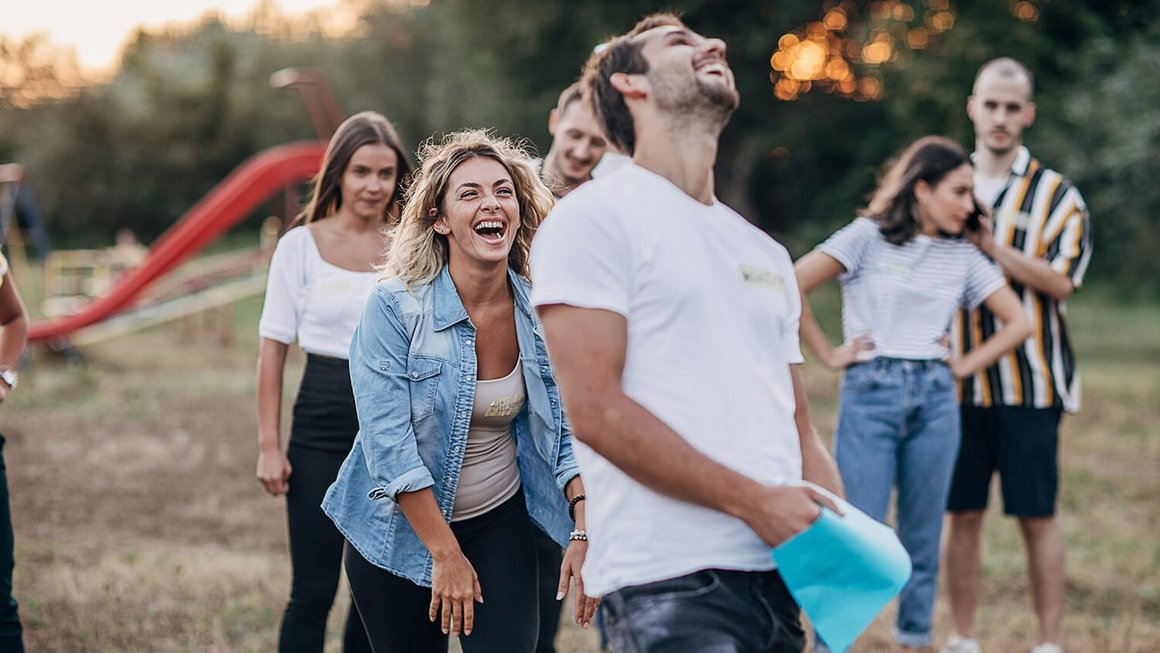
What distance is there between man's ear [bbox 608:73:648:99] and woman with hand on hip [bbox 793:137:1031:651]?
2.57 metres

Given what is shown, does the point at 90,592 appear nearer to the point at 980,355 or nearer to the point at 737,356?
the point at 980,355

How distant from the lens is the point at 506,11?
25.2 metres

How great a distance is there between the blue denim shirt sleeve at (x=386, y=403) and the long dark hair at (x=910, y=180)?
253 centimetres

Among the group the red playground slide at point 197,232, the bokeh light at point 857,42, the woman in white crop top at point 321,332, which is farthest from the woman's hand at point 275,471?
the bokeh light at point 857,42

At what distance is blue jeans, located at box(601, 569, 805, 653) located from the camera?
2.24 meters

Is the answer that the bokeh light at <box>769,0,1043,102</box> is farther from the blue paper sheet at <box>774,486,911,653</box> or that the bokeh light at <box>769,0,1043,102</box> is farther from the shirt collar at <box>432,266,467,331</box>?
the blue paper sheet at <box>774,486,911,653</box>

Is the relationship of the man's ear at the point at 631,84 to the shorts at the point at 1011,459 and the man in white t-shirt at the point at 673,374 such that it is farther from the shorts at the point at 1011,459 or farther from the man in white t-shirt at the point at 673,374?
the shorts at the point at 1011,459

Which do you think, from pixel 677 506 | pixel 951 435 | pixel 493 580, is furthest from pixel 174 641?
pixel 677 506

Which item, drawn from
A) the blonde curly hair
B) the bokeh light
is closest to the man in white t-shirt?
the blonde curly hair

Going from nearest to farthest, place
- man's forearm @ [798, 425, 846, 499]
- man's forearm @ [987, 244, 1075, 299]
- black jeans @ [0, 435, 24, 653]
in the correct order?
1. man's forearm @ [798, 425, 846, 499]
2. black jeans @ [0, 435, 24, 653]
3. man's forearm @ [987, 244, 1075, 299]

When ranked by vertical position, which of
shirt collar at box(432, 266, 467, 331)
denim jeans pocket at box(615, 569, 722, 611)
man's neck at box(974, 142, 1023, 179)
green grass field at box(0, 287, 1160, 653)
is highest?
man's neck at box(974, 142, 1023, 179)

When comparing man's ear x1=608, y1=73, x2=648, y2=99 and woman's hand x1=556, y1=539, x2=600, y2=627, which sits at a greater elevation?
man's ear x1=608, y1=73, x2=648, y2=99

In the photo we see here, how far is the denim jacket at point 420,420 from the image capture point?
3.08 metres

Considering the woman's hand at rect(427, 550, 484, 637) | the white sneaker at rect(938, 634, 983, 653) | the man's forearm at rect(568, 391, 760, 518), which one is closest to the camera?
the man's forearm at rect(568, 391, 760, 518)
